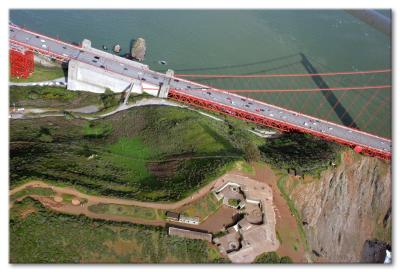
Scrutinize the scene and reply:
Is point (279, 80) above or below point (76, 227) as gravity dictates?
above

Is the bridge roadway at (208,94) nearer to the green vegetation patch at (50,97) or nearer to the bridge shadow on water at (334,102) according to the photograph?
the green vegetation patch at (50,97)

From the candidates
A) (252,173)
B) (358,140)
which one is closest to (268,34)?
(358,140)

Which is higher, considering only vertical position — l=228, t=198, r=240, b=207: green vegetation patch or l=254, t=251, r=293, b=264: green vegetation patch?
l=228, t=198, r=240, b=207: green vegetation patch

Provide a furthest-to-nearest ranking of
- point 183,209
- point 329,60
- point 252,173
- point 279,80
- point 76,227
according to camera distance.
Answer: point 329,60
point 279,80
point 252,173
point 183,209
point 76,227

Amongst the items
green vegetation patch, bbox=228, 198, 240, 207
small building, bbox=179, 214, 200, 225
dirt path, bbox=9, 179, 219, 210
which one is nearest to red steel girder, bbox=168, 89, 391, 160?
green vegetation patch, bbox=228, 198, 240, 207

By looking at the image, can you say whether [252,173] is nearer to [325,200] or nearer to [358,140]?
[325,200]

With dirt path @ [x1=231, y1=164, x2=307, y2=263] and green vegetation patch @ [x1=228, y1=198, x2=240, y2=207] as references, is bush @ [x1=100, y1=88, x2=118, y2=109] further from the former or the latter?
green vegetation patch @ [x1=228, y1=198, x2=240, y2=207]
